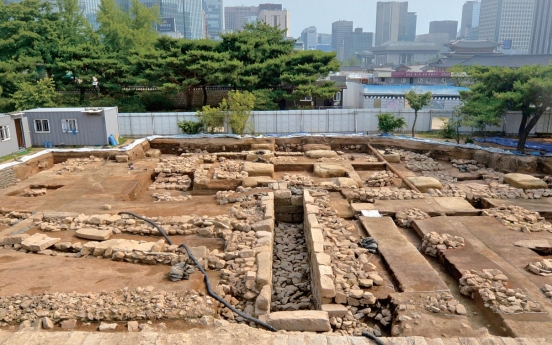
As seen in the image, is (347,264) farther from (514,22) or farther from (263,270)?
(514,22)

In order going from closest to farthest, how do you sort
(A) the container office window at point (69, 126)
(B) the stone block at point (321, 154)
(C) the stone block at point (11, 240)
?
(C) the stone block at point (11, 240) < (B) the stone block at point (321, 154) < (A) the container office window at point (69, 126)

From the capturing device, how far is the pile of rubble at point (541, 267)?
6.99m

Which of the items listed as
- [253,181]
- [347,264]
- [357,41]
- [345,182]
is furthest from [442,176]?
[357,41]

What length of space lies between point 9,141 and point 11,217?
6.86m

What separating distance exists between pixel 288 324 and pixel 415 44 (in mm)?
113367

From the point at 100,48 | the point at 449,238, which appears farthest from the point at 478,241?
the point at 100,48

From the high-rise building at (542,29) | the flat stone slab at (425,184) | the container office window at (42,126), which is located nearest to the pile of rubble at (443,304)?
the flat stone slab at (425,184)

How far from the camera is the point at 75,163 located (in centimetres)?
1585

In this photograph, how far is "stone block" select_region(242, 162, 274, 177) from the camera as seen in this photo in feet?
45.8

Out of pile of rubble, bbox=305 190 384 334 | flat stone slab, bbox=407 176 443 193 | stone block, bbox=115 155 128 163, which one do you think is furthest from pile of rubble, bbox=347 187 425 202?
stone block, bbox=115 155 128 163

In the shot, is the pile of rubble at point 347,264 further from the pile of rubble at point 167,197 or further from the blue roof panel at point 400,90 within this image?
the blue roof panel at point 400,90

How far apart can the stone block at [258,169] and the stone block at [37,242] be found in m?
6.64

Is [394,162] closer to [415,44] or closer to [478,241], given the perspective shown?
[478,241]

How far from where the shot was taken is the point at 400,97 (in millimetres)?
25438
